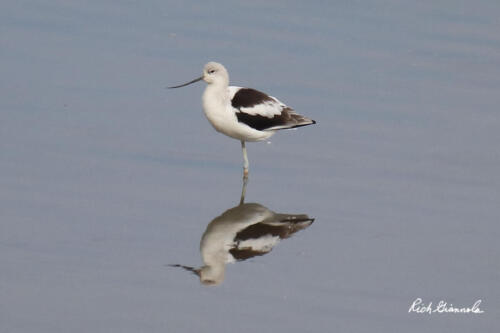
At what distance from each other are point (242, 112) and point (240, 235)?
1.85 metres

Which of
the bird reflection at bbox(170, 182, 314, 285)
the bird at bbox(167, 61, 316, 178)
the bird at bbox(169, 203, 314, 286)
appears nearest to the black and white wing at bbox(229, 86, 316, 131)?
the bird at bbox(167, 61, 316, 178)

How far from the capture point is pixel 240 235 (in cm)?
805

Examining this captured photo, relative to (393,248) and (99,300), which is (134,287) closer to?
(99,300)

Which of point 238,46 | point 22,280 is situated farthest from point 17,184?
point 238,46

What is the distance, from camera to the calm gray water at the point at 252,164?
22.8 feet

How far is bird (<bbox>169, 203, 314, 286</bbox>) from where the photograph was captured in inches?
292

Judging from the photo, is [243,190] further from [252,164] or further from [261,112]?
[261,112]

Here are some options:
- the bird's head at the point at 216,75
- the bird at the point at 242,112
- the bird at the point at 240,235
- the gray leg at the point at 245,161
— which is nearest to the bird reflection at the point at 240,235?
the bird at the point at 240,235

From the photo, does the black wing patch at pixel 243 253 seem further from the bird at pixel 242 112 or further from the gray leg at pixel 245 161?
the bird at pixel 242 112

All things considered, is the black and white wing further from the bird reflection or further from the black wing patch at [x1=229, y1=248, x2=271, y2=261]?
the black wing patch at [x1=229, y1=248, x2=271, y2=261]

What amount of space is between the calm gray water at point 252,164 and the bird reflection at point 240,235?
78 mm

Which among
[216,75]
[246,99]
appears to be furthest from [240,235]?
[216,75]

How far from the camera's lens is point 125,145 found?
31.2ft

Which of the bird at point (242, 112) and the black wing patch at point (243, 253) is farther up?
the bird at point (242, 112)
